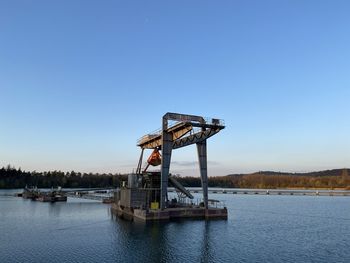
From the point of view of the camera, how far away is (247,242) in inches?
1939

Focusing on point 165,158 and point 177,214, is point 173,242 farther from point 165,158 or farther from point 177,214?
point 165,158

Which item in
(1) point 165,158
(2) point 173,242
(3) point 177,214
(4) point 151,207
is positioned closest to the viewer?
(2) point 173,242

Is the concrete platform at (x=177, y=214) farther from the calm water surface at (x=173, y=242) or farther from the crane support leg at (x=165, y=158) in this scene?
the calm water surface at (x=173, y=242)

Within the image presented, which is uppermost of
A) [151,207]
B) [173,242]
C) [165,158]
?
[165,158]

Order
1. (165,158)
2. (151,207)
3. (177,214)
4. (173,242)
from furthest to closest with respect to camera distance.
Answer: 1. (151,207)
2. (177,214)
3. (165,158)
4. (173,242)

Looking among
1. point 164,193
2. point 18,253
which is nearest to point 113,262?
point 18,253

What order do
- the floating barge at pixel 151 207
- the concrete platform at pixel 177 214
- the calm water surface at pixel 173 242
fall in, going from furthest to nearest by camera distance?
the floating barge at pixel 151 207
the concrete platform at pixel 177 214
the calm water surface at pixel 173 242

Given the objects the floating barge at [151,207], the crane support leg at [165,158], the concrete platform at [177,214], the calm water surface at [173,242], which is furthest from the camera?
the crane support leg at [165,158]

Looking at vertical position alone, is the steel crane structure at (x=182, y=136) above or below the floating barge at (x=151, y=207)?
above

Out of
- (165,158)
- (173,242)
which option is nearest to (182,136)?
(165,158)

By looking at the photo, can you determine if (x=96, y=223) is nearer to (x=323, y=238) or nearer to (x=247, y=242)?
(x=247, y=242)

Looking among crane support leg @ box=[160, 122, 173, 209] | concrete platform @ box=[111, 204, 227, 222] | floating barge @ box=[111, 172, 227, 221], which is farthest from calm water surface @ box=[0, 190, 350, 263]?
crane support leg @ box=[160, 122, 173, 209]

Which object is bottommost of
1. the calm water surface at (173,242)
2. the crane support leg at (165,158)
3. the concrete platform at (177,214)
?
the calm water surface at (173,242)

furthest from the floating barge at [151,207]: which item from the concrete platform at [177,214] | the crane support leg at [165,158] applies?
the crane support leg at [165,158]
